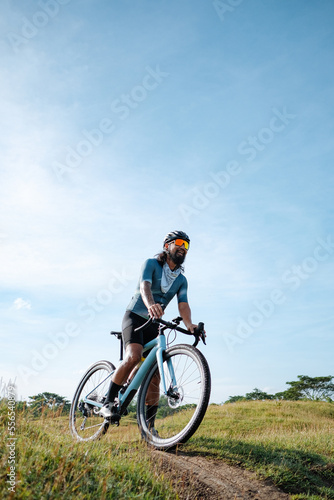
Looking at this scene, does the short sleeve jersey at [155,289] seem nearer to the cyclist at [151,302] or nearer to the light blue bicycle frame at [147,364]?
the cyclist at [151,302]

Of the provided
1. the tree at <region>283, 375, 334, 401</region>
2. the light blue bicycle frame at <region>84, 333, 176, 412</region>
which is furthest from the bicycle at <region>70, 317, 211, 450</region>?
the tree at <region>283, 375, 334, 401</region>

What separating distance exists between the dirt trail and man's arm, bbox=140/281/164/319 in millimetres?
1739

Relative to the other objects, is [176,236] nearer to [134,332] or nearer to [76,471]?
[134,332]

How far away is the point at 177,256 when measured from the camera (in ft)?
21.0

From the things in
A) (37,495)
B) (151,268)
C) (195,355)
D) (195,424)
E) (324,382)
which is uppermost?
(324,382)

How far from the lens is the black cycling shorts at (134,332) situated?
20.0 ft

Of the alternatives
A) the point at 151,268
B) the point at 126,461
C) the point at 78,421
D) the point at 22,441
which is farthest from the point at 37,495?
the point at 78,421

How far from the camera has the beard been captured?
6.40m

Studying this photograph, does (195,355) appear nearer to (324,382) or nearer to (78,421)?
(78,421)

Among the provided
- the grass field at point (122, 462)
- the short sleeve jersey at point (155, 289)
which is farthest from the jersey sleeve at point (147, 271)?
the grass field at point (122, 462)

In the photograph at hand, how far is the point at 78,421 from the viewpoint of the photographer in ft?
24.7

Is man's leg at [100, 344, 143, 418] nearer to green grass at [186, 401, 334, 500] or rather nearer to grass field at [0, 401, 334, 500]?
grass field at [0, 401, 334, 500]

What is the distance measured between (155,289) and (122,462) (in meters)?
2.58

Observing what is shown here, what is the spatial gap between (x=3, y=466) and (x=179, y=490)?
6.01 feet
